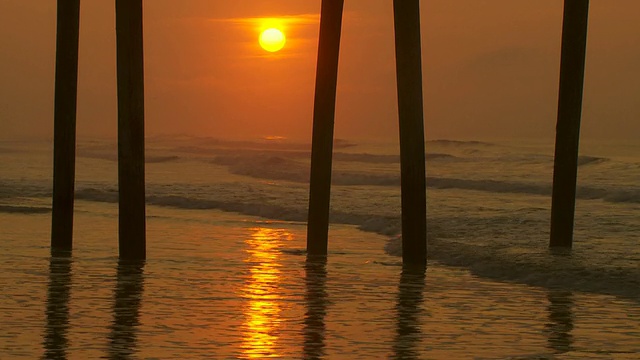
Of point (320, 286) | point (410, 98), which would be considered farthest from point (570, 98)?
point (320, 286)

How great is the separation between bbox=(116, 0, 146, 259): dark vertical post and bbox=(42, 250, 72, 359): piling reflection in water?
2.95 feet

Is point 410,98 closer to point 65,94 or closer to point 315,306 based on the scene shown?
point 315,306

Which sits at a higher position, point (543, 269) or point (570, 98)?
point (570, 98)

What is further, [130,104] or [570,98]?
[570,98]

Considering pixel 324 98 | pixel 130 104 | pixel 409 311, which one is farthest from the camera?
pixel 324 98

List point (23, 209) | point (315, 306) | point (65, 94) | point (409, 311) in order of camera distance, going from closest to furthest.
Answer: point (409, 311) → point (315, 306) → point (65, 94) → point (23, 209)

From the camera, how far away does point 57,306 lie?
A: 8.53m

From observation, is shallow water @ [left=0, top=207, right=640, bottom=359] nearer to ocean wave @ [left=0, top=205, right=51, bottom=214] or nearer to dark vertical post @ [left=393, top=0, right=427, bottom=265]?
dark vertical post @ [left=393, top=0, right=427, bottom=265]

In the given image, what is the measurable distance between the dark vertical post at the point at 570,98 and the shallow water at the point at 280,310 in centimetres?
158

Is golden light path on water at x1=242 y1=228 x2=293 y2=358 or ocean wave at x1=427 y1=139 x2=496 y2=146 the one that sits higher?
ocean wave at x1=427 y1=139 x2=496 y2=146

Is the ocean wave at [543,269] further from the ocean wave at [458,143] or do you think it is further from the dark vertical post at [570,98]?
the ocean wave at [458,143]

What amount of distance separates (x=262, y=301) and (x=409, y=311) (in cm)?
119

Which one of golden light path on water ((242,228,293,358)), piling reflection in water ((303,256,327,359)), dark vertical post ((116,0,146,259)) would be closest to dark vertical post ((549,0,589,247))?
piling reflection in water ((303,256,327,359))

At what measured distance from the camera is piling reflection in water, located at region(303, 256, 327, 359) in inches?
283
